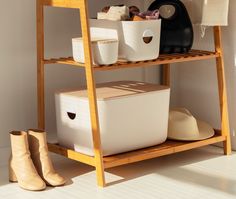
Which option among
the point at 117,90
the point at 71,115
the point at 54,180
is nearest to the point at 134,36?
the point at 117,90

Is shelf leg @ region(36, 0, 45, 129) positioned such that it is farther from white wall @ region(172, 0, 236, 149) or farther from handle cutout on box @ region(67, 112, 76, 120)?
white wall @ region(172, 0, 236, 149)

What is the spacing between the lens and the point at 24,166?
86.7 inches

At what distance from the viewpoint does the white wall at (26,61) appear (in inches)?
99.2

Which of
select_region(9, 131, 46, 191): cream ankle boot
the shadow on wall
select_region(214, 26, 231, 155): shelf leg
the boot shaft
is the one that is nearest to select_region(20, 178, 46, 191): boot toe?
select_region(9, 131, 46, 191): cream ankle boot

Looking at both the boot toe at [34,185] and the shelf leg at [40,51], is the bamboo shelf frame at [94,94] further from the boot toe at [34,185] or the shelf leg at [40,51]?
the boot toe at [34,185]

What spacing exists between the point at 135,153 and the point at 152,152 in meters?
0.07

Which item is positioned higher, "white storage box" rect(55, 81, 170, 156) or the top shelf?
the top shelf

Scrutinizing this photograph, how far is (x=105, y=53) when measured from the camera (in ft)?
7.29

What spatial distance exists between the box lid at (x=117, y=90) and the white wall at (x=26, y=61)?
22cm

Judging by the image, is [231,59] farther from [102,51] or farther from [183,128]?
[102,51]

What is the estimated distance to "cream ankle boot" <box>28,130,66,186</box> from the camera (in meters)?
2.23

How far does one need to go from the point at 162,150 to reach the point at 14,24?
85 cm

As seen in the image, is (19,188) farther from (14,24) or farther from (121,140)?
(14,24)

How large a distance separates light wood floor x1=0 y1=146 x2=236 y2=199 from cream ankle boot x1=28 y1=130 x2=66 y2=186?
0.15 ft
